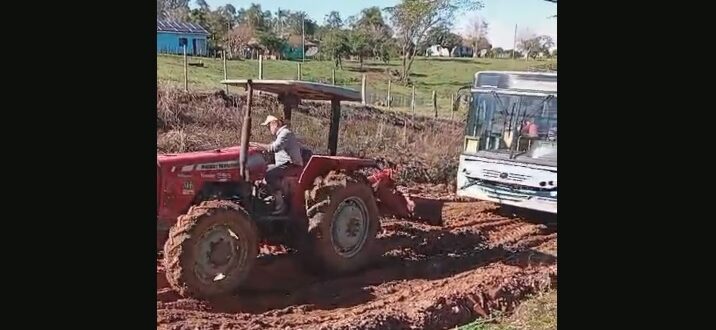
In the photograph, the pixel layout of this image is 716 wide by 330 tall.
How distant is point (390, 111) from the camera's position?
Answer: 142 inches

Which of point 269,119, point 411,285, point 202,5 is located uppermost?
point 202,5

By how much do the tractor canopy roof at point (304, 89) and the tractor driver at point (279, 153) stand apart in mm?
104

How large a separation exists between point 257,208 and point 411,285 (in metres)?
0.75

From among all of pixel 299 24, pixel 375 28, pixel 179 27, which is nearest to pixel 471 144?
pixel 375 28

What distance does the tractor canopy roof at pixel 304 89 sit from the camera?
319 cm

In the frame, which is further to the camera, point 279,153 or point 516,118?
point 516,118

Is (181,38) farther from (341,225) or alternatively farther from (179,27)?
(341,225)

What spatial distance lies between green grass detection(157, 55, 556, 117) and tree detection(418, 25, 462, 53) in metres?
0.06

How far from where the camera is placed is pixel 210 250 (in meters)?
3.08

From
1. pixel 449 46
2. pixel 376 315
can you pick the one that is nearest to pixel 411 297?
pixel 376 315

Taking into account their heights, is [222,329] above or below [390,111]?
below

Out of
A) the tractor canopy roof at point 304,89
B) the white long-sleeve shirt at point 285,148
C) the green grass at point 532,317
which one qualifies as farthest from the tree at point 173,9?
the green grass at point 532,317
